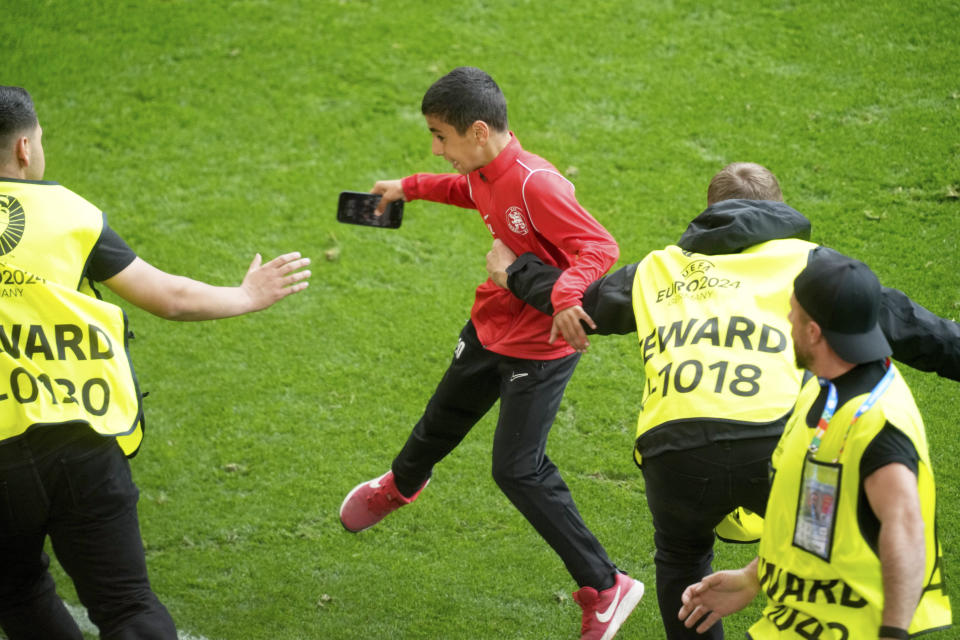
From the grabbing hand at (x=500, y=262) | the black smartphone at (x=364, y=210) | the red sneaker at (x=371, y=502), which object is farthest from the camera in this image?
the black smartphone at (x=364, y=210)

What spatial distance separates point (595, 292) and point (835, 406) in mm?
1208

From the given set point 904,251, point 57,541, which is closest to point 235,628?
point 57,541

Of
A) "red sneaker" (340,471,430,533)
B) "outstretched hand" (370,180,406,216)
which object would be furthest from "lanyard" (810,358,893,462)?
"outstretched hand" (370,180,406,216)

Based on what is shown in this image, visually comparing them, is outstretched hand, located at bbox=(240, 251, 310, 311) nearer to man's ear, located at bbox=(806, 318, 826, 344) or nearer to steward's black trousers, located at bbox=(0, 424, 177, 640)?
steward's black trousers, located at bbox=(0, 424, 177, 640)

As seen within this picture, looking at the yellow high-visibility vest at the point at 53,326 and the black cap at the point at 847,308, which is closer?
the black cap at the point at 847,308

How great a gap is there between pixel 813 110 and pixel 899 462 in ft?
Result: 18.2

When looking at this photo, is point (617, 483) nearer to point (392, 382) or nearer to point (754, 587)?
point (392, 382)

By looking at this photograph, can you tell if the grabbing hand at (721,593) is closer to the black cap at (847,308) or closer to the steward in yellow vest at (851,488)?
the steward in yellow vest at (851,488)

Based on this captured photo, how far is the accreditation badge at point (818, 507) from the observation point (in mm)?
2457

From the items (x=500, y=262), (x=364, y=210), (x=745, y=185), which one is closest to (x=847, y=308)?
(x=745, y=185)

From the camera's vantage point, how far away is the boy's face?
4.05m

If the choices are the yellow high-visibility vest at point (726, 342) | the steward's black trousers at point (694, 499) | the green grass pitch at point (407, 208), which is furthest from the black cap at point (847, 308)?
the green grass pitch at point (407, 208)

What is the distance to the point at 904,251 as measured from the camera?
244 inches

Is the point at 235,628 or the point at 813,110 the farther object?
the point at 813,110
